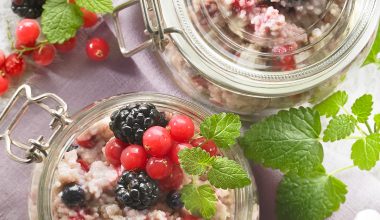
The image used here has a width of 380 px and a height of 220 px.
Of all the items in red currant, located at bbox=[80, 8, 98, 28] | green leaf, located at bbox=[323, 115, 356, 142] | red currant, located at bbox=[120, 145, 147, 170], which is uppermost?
red currant, located at bbox=[80, 8, 98, 28]

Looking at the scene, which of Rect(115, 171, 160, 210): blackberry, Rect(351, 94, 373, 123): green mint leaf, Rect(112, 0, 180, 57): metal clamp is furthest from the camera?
Rect(351, 94, 373, 123): green mint leaf

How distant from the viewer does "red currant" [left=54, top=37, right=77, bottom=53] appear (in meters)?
1.24

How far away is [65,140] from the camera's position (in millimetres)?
1044

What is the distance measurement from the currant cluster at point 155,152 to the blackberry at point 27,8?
356mm

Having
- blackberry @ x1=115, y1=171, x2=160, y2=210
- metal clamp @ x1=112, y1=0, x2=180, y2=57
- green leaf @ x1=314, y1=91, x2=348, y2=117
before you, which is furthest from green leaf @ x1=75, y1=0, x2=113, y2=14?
green leaf @ x1=314, y1=91, x2=348, y2=117

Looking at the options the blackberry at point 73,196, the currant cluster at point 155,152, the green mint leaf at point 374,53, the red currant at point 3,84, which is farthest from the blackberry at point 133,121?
the green mint leaf at point 374,53

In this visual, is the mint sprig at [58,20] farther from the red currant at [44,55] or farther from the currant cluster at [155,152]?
the currant cluster at [155,152]

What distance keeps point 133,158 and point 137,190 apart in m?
0.06

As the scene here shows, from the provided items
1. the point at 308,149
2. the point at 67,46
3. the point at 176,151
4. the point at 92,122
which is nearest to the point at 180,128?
the point at 176,151

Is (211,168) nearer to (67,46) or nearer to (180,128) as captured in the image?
(180,128)

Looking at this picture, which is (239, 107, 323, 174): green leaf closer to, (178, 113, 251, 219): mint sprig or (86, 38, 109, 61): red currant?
(178, 113, 251, 219): mint sprig

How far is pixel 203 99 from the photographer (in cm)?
117

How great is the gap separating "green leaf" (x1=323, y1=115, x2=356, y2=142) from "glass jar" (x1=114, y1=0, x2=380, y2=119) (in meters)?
0.09

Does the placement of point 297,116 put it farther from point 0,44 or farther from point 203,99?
point 0,44
